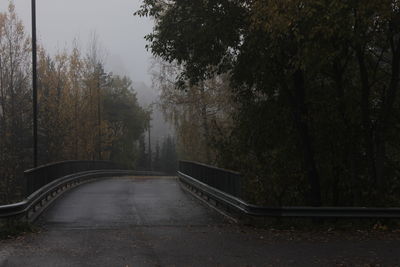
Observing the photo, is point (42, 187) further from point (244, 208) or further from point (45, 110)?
point (45, 110)

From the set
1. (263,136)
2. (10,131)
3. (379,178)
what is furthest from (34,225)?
(10,131)

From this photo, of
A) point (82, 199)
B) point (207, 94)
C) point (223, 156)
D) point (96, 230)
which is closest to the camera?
point (96, 230)

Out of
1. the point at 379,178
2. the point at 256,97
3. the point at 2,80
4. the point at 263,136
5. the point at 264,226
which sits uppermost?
the point at 2,80

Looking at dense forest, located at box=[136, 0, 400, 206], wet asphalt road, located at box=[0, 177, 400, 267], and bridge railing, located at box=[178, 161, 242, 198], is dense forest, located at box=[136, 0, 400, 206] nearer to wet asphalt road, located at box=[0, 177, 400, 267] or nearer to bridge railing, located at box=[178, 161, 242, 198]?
bridge railing, located at box=[178, 161, 242, 198]

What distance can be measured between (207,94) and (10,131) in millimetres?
16028

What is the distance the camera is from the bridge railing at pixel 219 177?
518 inches

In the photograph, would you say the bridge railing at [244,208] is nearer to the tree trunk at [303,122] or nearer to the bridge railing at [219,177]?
the bridge railing at [219,177]

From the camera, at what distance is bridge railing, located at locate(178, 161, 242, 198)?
13.2 meters

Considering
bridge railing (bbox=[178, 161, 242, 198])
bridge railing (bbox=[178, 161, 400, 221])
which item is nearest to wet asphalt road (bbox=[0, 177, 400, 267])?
bridge railing (bbox=[178, 161, 400, 221])

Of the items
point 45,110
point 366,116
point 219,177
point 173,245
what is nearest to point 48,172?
point 219,177

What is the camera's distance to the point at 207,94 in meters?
38.6

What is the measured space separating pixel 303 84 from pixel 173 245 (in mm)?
6951

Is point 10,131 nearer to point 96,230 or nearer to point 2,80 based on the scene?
point 2,80

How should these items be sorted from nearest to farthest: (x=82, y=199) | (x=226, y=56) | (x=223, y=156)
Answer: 1. (x=226, y=56)
2. (x=82, y=199)
3. (x=223, y=156)
